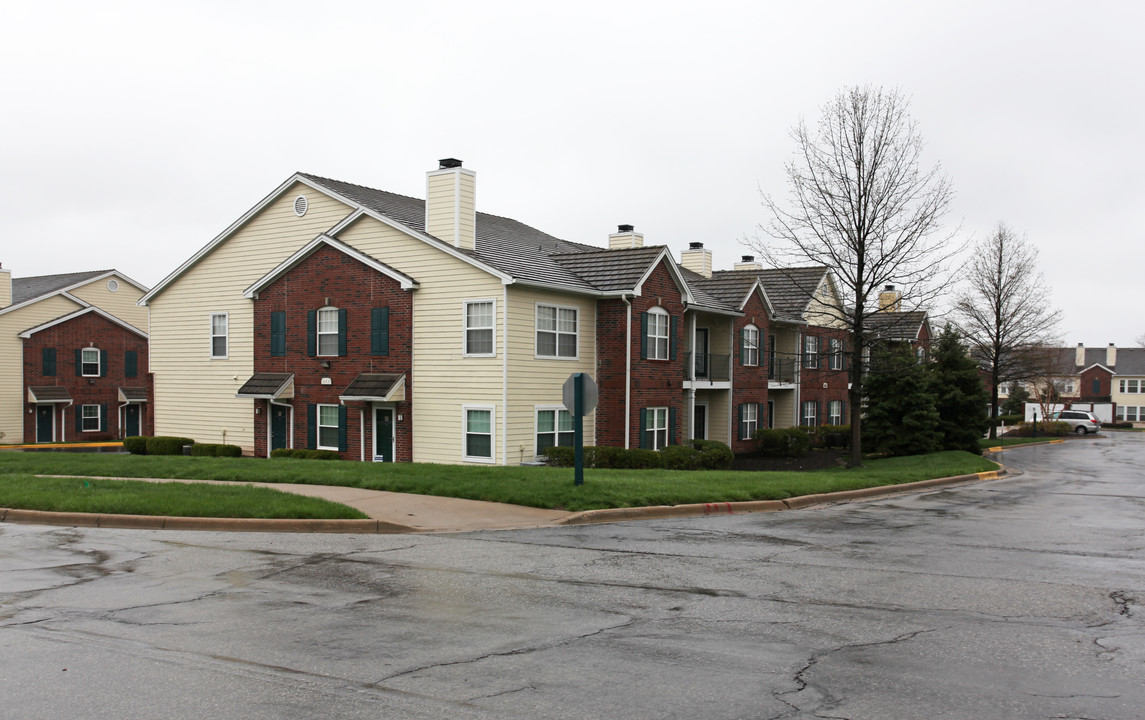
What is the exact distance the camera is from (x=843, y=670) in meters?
6.98

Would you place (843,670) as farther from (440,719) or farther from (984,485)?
(984,485)

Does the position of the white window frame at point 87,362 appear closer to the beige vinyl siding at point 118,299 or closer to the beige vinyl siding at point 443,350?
the beige vinyl siding at point 118,299

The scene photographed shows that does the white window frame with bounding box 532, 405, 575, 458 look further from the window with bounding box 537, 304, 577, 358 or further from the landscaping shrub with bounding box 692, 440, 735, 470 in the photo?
the landscaping shrub with bounding box 692, 440, 735, 470

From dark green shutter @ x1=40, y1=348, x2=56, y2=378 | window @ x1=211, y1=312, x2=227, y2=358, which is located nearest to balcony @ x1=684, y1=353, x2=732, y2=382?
window @ x1=211, y1=312, x2=227, y2=358

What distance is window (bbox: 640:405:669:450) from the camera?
96.2 ft

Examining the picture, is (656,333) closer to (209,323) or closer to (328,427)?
(328,427)

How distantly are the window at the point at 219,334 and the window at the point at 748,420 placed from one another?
19520 mm

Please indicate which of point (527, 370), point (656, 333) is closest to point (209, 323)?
point (527, 370)

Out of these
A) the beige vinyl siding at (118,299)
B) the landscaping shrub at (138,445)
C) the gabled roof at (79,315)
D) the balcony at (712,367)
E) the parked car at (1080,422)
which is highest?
the beige vinyl siding at (118,299)

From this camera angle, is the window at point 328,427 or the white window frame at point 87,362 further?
the white window frame at point 87,362

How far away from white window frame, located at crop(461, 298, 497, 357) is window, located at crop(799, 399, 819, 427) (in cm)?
2321

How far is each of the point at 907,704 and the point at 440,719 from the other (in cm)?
298

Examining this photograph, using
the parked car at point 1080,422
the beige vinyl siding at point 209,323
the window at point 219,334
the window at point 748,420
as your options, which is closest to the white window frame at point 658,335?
the window at point 748,420

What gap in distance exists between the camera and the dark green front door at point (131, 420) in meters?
51.0
